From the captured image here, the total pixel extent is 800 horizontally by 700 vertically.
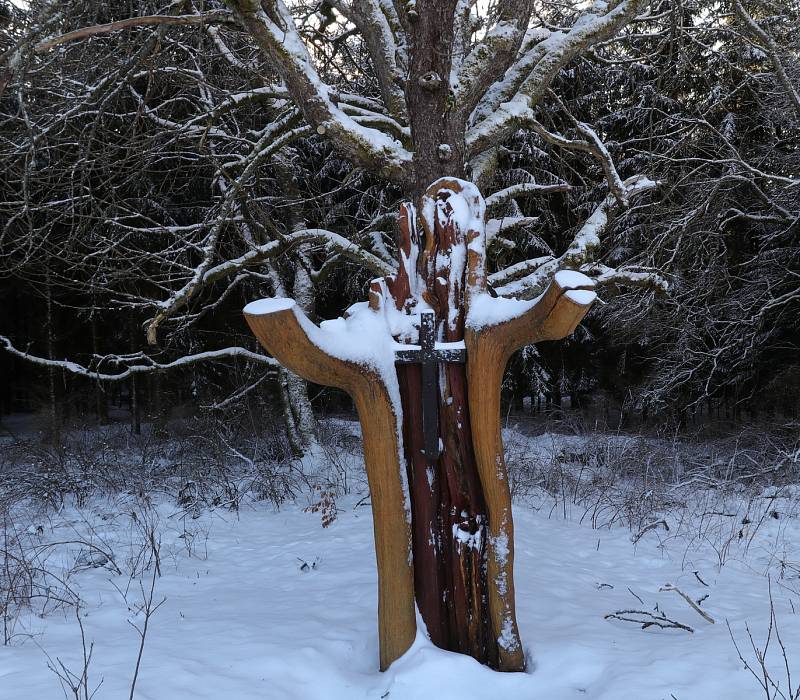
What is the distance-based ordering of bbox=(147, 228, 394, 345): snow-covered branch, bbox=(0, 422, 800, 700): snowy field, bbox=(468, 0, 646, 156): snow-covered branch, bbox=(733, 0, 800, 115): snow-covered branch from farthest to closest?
bbox=(733, 0, 800, 115): snow-covered branch < bbox=(147, 228, 394, 345): snow-covered branch < bbox=(468, 0, 646, 156): snow-covered branch < bbox=(0, 422, 800, 700): snowy field

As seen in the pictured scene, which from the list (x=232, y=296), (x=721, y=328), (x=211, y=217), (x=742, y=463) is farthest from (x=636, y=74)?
(x=232, y=296)

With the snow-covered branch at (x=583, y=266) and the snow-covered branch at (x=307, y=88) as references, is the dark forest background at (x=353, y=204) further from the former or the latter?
the snow-covered branch at (x=307, y=88)

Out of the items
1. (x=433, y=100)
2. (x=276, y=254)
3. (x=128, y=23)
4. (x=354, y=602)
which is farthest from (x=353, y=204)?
(x=354, y=602)

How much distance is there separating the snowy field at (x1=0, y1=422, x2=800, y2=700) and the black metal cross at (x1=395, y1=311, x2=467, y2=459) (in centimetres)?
92

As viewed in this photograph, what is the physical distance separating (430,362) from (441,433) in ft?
1.11

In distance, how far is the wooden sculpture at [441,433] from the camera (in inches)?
98.7

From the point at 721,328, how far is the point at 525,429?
14.7ft

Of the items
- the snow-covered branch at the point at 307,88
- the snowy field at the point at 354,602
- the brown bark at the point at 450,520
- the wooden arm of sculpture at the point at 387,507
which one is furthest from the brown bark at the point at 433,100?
the snowy field at the point at 354,602

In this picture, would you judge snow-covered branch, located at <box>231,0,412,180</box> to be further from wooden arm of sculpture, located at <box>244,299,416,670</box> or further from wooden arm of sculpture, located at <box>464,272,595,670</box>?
wooden arm of sculpture, located at <box>244,299,416,670</box>

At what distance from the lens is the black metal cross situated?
2.53 metres

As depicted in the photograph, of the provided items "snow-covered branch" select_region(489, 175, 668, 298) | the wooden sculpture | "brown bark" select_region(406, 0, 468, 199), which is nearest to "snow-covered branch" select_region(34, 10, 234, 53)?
"brown bark" select_region(406, 0, 468, 199)

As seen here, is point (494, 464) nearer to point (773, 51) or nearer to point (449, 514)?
point (449, 514)

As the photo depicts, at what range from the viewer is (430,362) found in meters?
2.54

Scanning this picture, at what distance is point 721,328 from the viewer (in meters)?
10.0
